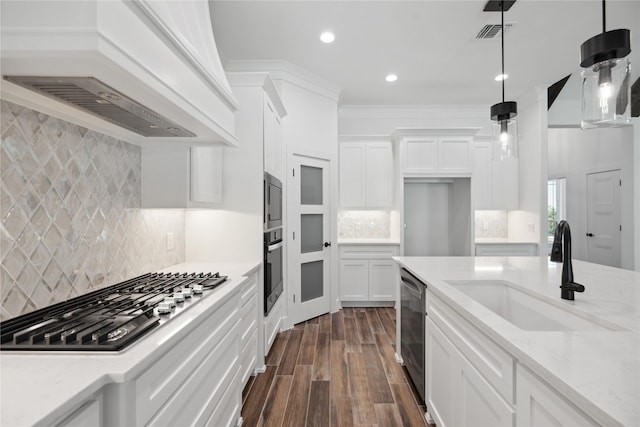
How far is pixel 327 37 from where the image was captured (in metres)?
3.22

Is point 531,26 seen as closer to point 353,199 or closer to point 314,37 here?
point 314,37

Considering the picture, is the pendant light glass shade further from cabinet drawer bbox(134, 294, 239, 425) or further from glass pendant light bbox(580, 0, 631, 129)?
cabinet drawer bbox(134, 294, 239, 425)

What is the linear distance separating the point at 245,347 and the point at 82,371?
154 cm

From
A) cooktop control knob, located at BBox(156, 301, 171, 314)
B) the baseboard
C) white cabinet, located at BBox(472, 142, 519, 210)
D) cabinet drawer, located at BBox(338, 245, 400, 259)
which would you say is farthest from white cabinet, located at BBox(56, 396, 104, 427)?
white cabinet, located at BBox(472, 142, 519, 210)

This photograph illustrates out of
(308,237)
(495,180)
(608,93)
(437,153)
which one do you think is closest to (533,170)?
(495,180)

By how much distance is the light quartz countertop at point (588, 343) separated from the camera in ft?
2.30

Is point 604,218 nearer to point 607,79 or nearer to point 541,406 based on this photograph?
point 607,79

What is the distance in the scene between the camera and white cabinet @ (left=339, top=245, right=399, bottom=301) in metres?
4.68

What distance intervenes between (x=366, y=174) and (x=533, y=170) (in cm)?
239

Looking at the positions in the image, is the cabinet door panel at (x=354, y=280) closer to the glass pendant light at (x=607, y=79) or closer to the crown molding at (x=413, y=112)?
the crown molding at (x=413, y=112)

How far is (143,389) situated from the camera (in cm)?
96

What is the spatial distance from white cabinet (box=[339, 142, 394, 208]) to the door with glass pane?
78 centimetres

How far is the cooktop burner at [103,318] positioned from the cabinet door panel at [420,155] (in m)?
3.59

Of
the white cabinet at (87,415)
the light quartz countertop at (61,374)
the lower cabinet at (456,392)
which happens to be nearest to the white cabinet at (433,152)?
the lower cabinet at (456,392)
